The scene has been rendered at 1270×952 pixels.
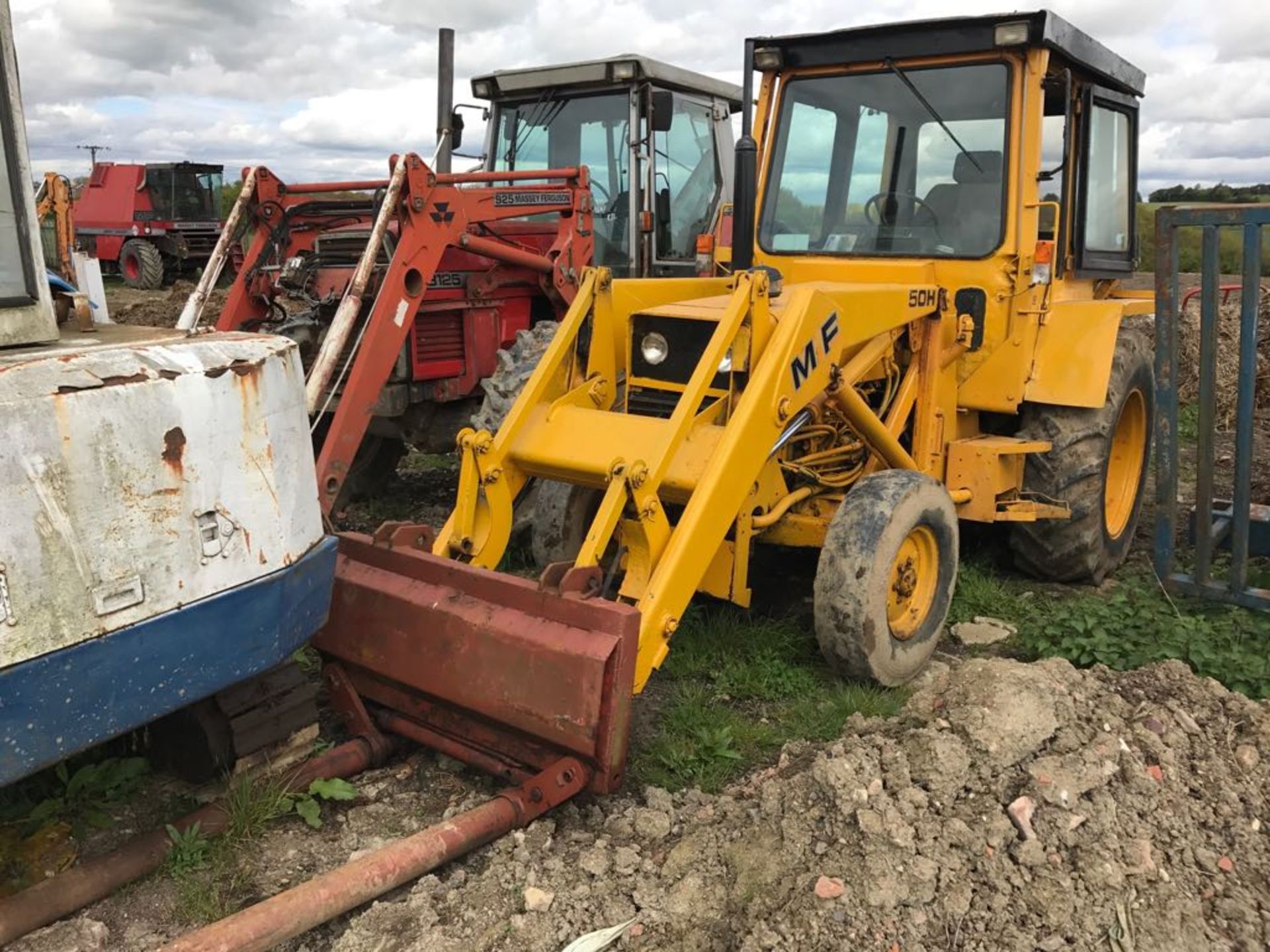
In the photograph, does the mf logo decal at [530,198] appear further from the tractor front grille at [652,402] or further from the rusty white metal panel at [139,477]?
the rusty white metal panel at [139,477]

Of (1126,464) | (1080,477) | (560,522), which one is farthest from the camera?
(1126,464)

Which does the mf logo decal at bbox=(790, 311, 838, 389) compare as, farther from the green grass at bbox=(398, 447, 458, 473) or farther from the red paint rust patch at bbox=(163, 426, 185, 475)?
the green grass at bbox=(398, 447, 458, 473)

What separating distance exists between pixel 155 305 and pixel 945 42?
17245 mm

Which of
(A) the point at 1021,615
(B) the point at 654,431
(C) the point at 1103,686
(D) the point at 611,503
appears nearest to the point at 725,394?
(B) the point at 654,431

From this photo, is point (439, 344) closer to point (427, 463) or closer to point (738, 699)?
point (427, 463)

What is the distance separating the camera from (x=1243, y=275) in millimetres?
4348

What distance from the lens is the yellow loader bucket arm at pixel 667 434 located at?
349 centimetres

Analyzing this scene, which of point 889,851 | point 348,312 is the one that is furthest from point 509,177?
point 889,851

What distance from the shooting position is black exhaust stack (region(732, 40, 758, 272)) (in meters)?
4.05

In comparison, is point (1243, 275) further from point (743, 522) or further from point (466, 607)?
point (466, 607)

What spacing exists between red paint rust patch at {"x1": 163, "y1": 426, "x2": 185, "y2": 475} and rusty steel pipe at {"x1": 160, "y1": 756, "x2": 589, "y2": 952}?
1.07 metres

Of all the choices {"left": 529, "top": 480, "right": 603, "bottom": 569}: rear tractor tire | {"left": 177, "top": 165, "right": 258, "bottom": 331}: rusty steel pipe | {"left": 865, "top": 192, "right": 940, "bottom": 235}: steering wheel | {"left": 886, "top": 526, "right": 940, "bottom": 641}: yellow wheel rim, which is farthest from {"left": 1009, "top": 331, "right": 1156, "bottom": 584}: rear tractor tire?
{"left": 177, "top": 165, "right": 258, "bottom": 331}: rusty steel pipe

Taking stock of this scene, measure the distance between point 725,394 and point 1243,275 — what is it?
7.05 ft

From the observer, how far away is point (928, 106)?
15.8 ft
